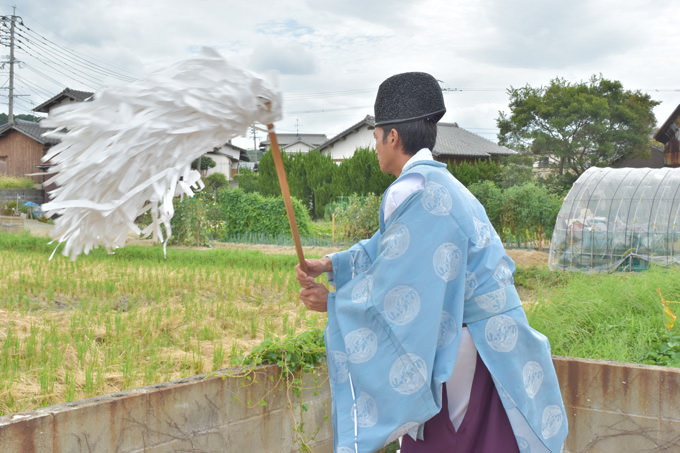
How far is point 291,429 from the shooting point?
9.75 feet

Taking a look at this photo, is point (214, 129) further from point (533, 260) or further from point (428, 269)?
point (533, 260)

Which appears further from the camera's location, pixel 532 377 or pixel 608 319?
pixel 608 319

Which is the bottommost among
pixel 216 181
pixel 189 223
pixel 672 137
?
pixel 189 223

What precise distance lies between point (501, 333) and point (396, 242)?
0.44 metres

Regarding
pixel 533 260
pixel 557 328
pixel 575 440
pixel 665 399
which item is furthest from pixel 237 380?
pixel 533 260

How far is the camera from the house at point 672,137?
3219 cm

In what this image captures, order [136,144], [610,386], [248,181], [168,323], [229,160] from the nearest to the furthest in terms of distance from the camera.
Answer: [136,144], [610,386], [168,323], [248,181], [229,160]

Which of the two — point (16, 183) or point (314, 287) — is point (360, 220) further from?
point (16, 183)

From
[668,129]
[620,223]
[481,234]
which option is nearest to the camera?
[481,234]

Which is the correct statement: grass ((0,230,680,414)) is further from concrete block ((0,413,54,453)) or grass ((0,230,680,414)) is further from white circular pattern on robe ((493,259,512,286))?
white circular pattern on robe ((493,259,512,286))

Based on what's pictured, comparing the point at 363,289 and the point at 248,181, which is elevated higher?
the point at 248,181

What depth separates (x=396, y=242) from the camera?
173cm

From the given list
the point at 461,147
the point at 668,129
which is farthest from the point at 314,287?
the point at 668,129

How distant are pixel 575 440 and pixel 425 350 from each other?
197cm
